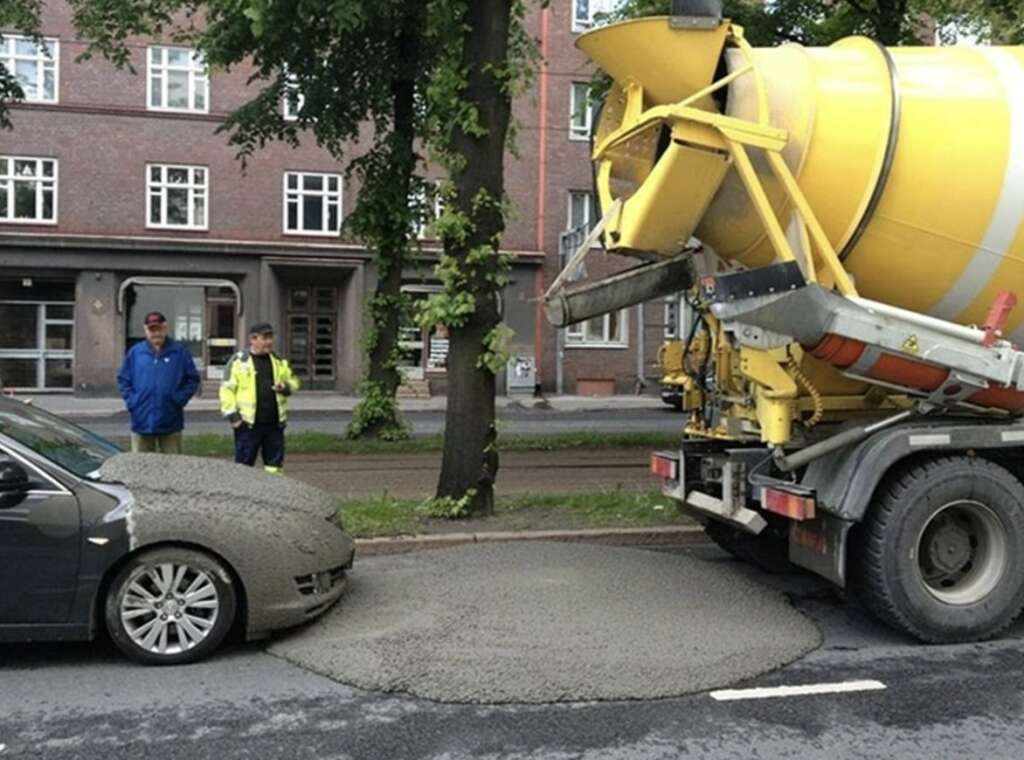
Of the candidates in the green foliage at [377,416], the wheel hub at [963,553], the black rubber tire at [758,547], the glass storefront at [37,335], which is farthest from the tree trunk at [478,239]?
the glass storefront at [37,335]

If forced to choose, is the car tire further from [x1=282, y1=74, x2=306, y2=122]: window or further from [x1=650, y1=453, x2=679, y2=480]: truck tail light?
[x1=282, y1=74, x2=306, y2=122]: window

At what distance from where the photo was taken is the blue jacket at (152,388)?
799cm

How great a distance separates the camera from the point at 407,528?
763 cm

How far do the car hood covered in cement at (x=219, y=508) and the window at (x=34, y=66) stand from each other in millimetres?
23211

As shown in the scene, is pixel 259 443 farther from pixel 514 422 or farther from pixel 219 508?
pixel 514 422

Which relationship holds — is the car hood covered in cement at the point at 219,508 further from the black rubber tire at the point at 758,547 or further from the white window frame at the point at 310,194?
the white window frame at the point at 310,194

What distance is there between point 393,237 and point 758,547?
902 centimetres

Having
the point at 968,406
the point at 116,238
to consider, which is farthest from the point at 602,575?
the point at 116,238

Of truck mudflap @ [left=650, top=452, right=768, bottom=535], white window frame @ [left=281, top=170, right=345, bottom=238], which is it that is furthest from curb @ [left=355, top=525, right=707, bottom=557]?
white window frame @ [left=281, top=170, right=345, bottom=238]

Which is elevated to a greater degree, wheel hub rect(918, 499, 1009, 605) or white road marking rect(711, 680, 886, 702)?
wheel hub rect(918, 499, 1009, 605)

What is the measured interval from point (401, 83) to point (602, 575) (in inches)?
396

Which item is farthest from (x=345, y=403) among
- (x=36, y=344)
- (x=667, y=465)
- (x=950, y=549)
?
(x=950, y=549)

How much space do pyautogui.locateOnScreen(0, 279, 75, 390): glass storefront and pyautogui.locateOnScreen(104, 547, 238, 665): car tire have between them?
23.2 meters

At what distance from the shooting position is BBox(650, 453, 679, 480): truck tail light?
21.9 feet
